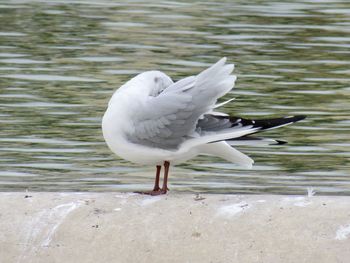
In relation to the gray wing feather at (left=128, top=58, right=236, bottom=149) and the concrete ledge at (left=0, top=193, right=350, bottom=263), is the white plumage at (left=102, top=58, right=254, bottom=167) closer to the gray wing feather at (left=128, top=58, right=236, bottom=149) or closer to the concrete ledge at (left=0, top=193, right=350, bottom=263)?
the gray wing feather at (left=128, top=58, right=236, bottom=149)

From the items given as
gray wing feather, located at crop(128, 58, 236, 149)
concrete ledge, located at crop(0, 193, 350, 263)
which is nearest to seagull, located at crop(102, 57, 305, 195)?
gray wing feather, located at crop(128, 58, 236, 149)

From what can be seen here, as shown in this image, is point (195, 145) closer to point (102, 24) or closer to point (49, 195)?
point (49, 195)

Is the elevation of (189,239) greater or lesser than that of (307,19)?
greater

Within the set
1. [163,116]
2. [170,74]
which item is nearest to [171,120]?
[163,116]

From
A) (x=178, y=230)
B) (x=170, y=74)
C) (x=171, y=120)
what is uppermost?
(x=171, y=120)

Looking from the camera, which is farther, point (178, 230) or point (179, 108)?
point (179, 108)

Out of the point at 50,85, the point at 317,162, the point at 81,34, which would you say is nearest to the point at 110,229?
the point at 317,162

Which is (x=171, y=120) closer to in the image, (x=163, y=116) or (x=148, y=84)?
(x=163, y=116)

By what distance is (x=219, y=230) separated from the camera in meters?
6.24

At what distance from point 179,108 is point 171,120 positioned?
0.09 meters

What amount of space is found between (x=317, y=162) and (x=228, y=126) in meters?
3.52

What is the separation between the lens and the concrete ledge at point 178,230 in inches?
240

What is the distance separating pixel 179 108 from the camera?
6.79 metres

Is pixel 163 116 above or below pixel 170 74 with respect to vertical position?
above
